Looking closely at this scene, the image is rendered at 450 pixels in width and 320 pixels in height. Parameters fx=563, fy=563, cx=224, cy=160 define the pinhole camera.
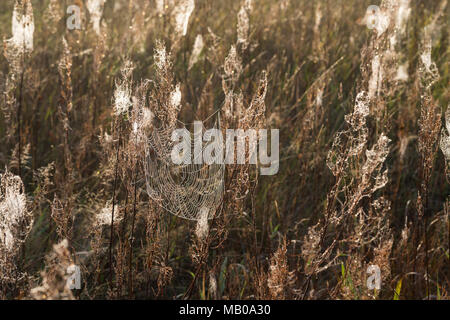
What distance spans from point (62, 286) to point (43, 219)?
1402 millimetres

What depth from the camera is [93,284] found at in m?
2.37

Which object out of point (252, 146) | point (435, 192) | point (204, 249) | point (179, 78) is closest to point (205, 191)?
point (204, 249)

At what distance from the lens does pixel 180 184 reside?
2.28m

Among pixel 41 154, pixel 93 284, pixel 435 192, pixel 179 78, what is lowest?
pixel 93 284

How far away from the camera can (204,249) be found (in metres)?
1.92

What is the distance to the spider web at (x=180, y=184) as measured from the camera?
202cm

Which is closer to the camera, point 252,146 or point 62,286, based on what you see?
point 62,286

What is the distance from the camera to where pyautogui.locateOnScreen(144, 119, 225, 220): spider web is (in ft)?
6.64

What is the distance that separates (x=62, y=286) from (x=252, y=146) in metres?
0.71
